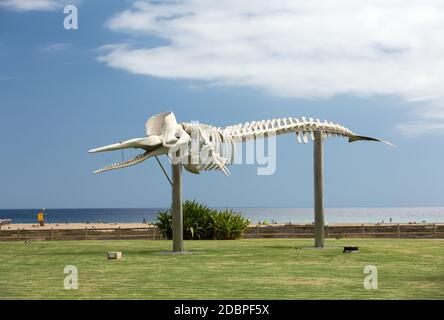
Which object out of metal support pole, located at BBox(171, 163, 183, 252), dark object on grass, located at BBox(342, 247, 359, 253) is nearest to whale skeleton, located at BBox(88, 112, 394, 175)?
metal support pole, located at BBox(171, 163, 183, 252)

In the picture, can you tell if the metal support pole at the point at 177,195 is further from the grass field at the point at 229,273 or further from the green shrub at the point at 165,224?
the green shrub at the point at 165,224

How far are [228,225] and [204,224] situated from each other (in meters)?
1.02

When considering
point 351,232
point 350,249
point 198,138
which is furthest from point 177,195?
point 351,232

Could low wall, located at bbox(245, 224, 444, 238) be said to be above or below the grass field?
above

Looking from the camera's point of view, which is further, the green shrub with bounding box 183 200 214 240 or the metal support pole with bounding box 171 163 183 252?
the green shrub with bounding box 183 200 214 240

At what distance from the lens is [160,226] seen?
33188 mm

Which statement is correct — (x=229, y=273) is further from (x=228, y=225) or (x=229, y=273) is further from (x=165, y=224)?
(x=165, y=224)

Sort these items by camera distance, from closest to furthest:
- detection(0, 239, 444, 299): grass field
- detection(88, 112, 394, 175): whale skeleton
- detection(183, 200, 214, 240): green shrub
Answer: detection(0, 239, 444, 299): grass field → detection(88, 112, 394, 175): whale skeleton → detection(183, 200, 214, 240): green shrub

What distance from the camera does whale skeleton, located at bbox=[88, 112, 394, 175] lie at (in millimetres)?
22003

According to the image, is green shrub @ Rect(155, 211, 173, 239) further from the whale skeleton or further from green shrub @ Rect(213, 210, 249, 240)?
the whale skeleton

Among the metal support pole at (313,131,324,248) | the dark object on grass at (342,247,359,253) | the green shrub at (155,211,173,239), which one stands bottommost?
the dark object on grass at (342,247,359,253)

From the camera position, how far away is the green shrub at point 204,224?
32531 millimetres
